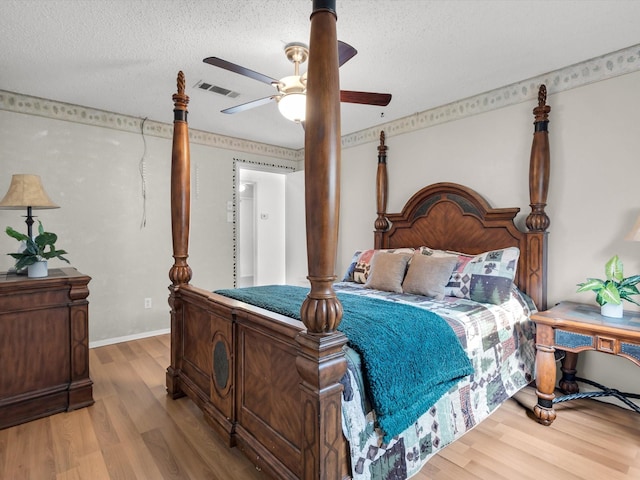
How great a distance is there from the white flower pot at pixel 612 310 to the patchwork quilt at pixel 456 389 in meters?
0.48

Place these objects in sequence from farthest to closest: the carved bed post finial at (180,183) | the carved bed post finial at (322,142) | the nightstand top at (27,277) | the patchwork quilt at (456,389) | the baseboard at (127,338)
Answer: the baseboard at (127,338)
the carved bed post finial at (180,183)
the nightstand top at (27,277)
the patchwork quilt at (456,389)
the carved bed post finial at (322,142)

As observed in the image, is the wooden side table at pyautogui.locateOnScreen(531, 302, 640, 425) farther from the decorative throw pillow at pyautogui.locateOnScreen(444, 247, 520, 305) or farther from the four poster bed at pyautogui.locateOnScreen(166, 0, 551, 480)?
the decorative throw pillow at pyautogui.locateOnScreen(444, 247, 520, 305)

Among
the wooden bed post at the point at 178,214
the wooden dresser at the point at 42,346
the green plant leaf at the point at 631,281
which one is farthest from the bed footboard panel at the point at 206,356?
the green plant leaf at the point at 631,281

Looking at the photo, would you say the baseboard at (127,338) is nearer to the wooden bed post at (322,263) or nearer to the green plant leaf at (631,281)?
the wooden bed post at (322,263)

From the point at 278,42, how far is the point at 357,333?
73.3 inches

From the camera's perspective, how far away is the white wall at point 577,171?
7.47 feet

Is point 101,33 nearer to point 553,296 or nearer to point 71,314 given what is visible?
point 71,314

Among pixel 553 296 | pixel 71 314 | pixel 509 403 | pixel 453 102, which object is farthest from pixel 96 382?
pixel 453 102

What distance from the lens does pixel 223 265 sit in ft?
14.3

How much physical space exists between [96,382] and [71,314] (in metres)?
0.73

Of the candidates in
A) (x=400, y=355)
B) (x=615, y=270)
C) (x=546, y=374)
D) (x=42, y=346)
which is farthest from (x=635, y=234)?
(x=42, y=346)

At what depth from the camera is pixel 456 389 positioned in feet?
6.02

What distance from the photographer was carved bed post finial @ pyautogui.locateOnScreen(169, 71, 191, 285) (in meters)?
2.34

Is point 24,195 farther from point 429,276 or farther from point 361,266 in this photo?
point 429,276
